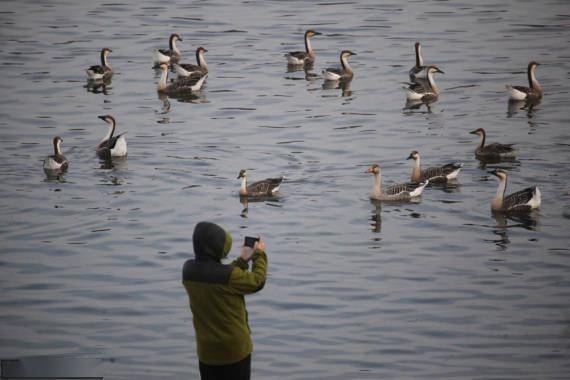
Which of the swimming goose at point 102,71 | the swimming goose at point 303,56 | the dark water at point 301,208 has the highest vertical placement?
the swimming goose at point 303,56

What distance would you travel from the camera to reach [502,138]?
26812 millimetres

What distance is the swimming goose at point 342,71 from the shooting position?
3356 centimetres

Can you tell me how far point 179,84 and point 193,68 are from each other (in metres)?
→ 1.70

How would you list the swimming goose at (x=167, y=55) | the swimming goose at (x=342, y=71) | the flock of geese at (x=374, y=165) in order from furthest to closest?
1. the swimming goose at (x=167, y=55)
2. the swimming goose at (x=342, y=71)
3. the flock of geese at (x=374, y=165)

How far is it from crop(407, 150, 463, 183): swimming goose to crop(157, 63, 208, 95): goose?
11.5 metres

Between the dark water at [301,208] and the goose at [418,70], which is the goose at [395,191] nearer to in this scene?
the dark water at [301,208]

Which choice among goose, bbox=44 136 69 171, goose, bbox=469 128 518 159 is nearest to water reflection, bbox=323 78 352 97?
goose, bbox=469 128 518 159

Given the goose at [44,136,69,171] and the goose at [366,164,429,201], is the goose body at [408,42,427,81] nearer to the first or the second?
the goose at [366,164,429,201]

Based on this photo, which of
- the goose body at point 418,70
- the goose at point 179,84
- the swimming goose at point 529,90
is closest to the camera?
the swimming goose at point 529,90

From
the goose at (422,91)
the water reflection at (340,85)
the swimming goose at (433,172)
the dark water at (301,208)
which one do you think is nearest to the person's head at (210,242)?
the dark water at (301,208)

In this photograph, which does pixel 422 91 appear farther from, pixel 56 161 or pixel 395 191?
pixel 56 161

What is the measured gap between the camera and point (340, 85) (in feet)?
110

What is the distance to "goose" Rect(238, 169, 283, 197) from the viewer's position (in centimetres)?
2186

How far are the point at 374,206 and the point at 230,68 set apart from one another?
15332 mm
